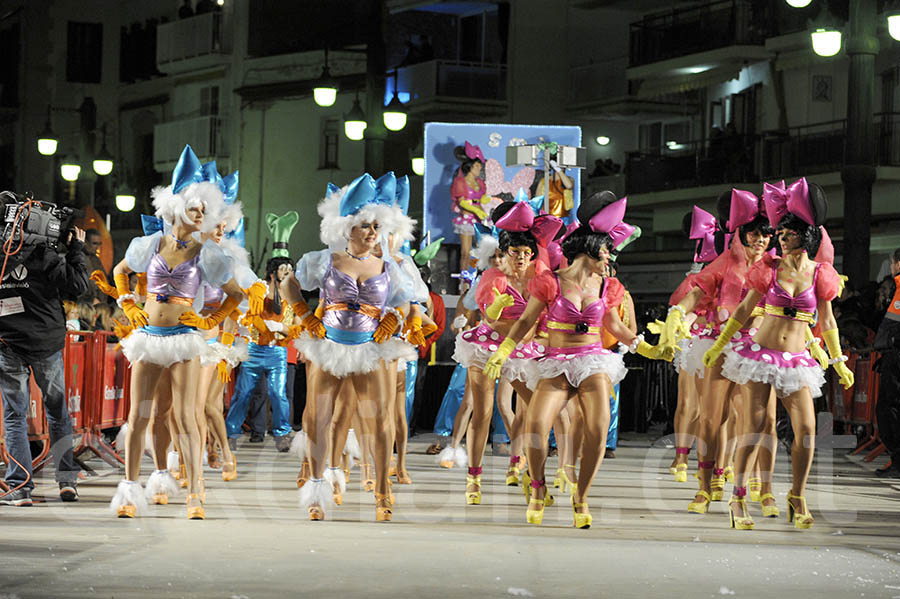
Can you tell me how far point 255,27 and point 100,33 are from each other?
25.9ft

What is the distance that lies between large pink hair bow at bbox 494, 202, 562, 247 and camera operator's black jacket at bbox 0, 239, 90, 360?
293 cm

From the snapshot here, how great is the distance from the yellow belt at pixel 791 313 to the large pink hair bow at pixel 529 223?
1.70 metres

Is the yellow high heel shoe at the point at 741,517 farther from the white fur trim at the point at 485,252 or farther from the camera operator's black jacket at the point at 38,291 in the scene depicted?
the camera operator's black jacket at the point at 38,291

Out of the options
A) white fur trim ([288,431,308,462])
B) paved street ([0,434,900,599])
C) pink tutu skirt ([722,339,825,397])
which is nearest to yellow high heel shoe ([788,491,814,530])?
paved street ([0,434,900,599])

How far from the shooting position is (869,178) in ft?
58.6

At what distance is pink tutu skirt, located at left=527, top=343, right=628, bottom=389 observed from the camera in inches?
350

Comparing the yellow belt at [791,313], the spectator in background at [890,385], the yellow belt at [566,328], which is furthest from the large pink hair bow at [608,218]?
the spectator in background at [890,385]

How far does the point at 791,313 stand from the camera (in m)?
9.22

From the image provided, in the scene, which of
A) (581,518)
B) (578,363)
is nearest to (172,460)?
(581,518)

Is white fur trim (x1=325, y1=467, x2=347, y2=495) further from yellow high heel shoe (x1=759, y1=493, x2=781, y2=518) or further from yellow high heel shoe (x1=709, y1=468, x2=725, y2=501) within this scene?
yellow high heel shoe (x1=759, y1=493, x2=781, y2=518)

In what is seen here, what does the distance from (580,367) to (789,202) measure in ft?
5.89

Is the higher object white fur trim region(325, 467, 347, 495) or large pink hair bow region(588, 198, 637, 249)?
large pink hair bow region(588, 198, 637, 249)

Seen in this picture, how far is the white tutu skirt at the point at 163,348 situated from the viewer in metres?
9.02

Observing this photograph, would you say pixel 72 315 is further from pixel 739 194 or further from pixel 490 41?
pixel 490 41
